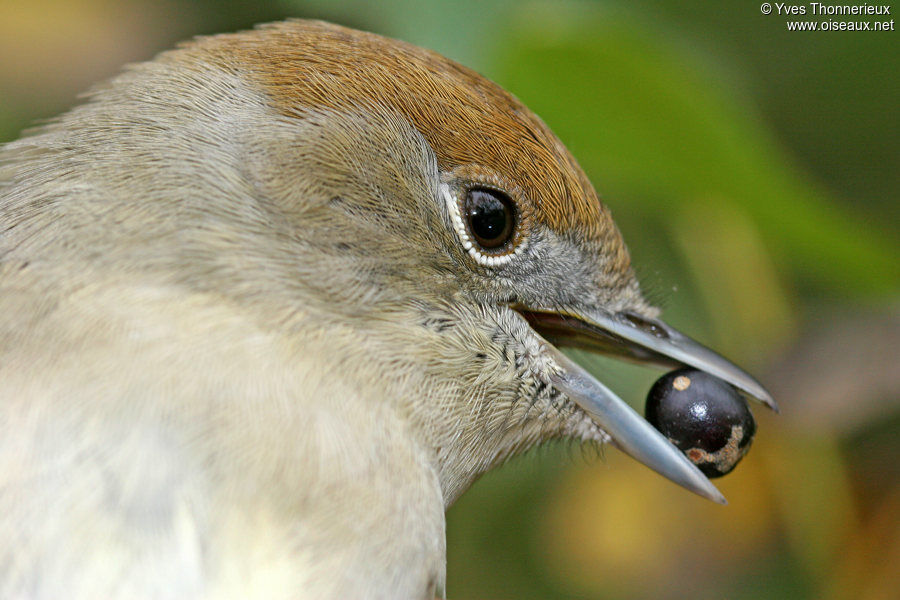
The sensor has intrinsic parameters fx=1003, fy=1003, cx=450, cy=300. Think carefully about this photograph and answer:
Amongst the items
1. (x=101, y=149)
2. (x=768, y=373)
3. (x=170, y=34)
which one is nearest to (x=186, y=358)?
(x=101, y=149)

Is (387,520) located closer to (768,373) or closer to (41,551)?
(41,551)

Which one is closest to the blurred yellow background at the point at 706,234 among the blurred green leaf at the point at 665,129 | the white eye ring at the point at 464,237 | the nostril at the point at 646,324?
Answer: the blurred green leaf at the point at 665,129

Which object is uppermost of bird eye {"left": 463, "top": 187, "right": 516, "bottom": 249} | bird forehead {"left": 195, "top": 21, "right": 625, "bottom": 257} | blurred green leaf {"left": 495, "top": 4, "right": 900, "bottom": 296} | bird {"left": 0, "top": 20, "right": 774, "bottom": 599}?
blurred green leaf {"left": 495, "top": 4, "right": 900, "bottom": 296}

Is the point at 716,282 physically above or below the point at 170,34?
above

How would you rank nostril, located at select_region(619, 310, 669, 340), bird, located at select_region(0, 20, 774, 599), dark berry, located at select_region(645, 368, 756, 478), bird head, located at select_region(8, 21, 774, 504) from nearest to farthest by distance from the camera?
bird, located at select_region(0, 20, 774, 599), bird head, located at select_region(8, 21, 774, 504), dark berry, located at select_region(645, 368, 756, 478), nostril, located at select_region(619, 310, 669, 340)

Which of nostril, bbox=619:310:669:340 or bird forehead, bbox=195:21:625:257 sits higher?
bird forehead, bbox=195:21:625:257

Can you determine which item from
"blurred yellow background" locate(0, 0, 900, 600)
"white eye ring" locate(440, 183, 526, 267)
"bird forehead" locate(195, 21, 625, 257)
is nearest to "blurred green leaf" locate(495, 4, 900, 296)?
"blurred yellow background" locate(0, 0, 900, 600)

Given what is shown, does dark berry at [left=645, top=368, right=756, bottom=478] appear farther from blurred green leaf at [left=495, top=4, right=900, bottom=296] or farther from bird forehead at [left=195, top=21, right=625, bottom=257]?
blurred green leaf at [left=495, top=4, right=900, bottom=296]
